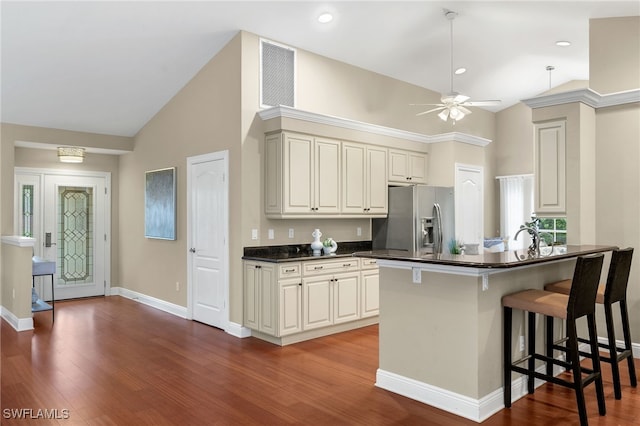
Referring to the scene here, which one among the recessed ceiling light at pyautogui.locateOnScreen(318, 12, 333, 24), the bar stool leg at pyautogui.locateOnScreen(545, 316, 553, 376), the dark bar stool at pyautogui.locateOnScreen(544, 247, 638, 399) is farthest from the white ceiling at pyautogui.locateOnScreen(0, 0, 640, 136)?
the bar stool leg at pyautogui.locateOnScreen(545, 316, 553, 376)

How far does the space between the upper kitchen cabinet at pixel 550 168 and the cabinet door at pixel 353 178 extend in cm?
207

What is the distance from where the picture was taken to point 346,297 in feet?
17.5

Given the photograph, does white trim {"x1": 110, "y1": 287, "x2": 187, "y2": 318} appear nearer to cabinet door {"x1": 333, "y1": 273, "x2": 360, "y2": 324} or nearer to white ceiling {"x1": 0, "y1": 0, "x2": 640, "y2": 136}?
cabinet door {"x1": 333, "y1": 273, "x2": 360, "y2": 324}

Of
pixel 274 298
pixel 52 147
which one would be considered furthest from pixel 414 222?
pixel 52 147

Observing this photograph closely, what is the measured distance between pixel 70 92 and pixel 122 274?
3211mm

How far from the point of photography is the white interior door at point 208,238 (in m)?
5.43

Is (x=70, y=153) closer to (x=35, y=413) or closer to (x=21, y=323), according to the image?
(x=21, y=323)

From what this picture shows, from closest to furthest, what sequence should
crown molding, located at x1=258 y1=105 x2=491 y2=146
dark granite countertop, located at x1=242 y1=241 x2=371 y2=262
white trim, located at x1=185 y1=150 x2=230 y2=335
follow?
dark granite countertop, located at x1=242 y1=241 x2=371 y2=262 < crown molding, located at x1=258 y1=105 x2=491 y2=146 < white trim, located at x1=185 y1=150 x2=230 y2=335

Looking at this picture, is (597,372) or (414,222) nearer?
(597,372)

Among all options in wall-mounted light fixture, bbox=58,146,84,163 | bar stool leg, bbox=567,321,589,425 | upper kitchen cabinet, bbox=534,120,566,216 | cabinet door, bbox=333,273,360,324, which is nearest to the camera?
bar stool leg, bbox=567,321,589,425

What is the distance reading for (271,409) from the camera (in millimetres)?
3256

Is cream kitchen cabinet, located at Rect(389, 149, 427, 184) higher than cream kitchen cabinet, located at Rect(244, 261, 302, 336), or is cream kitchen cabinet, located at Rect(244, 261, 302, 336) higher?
cream kitchen cabinet, located at Rect(389, 149, 427, 184)

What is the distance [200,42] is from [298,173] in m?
1.91

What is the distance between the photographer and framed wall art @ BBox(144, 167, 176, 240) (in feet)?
20.7
